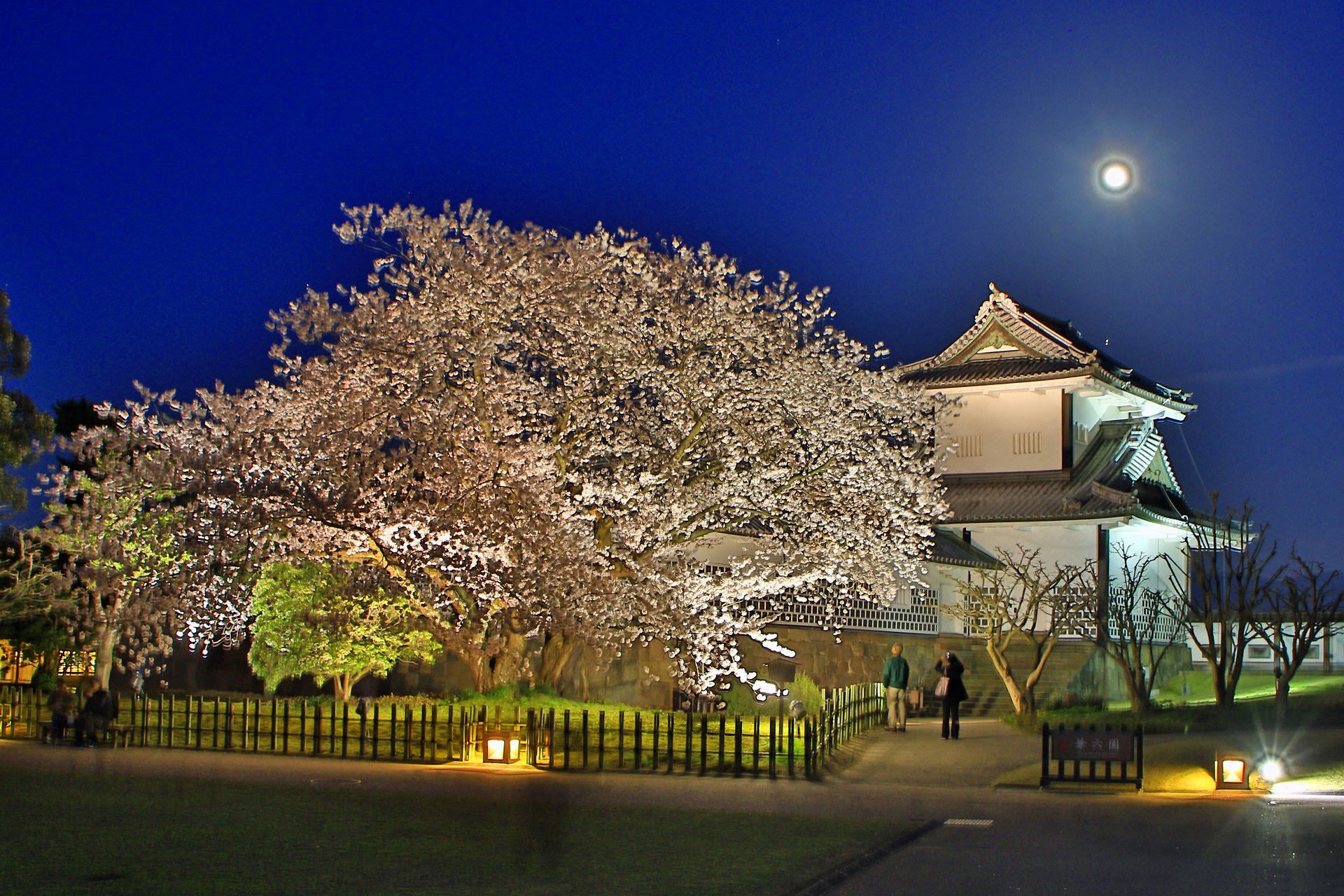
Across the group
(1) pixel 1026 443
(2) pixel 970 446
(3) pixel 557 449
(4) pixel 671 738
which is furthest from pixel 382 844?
(2) pixel 970 446

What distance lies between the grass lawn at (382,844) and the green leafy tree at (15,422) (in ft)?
46.8

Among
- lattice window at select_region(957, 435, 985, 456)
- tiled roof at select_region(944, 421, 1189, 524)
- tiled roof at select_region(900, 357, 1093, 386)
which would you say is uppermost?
tiled roof at select_region(900, 357, 1093, 386)

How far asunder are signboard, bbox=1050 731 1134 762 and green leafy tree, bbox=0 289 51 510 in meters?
A: 21.6

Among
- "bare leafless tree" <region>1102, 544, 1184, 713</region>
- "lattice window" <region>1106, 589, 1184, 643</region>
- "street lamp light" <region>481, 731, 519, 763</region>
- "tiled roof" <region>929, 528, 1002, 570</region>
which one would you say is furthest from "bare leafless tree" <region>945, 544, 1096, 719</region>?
"street lamp light" <region>481, 731, 519, 763</region>

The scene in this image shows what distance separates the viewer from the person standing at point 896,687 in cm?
2462

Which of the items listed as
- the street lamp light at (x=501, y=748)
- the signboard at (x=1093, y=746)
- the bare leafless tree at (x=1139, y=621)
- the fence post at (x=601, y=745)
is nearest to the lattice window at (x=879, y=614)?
the bare leafless tree at (x=1139, y=621)

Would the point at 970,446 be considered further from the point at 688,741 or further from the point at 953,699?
the point at 688,741

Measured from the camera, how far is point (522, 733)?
19906 millimetres

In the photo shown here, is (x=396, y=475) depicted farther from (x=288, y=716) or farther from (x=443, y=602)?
(x=288, y=716)

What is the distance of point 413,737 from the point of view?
66.8 feet

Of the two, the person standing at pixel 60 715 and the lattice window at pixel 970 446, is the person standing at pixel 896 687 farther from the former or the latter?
the lattice window at pixel 970 446

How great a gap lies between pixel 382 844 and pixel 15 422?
2049 centimetres

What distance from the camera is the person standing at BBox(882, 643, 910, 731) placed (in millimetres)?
24625

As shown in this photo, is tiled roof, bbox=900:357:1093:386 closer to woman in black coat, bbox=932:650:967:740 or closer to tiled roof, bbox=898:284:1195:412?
tiled roof, bbox=898:284:1195:412
